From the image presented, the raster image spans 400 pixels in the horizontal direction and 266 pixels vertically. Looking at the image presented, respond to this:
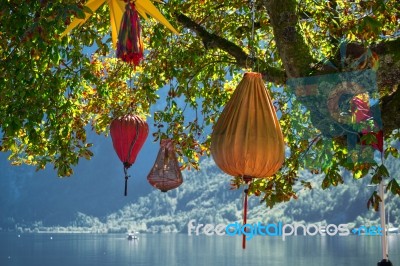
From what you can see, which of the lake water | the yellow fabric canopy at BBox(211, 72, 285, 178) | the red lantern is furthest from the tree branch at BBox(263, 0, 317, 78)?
the lake water

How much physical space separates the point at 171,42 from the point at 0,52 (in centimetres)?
160

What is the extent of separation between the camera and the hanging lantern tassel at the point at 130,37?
11.5 ft

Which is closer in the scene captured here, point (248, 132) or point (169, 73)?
point (248, 132)

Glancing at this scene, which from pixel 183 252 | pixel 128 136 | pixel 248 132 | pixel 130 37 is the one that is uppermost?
pixel 130 37

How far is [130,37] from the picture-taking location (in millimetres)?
3533

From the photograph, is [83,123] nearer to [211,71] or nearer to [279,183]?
[211,71]

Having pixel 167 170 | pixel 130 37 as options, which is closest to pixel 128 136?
pixel 167 170

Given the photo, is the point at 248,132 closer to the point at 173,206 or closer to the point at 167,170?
the point at 167,170

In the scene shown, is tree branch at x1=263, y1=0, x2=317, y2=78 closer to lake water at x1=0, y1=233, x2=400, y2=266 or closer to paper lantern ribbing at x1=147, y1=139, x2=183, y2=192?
paper lantern ribbing at x1=147, y1=139, x2=183, y2=192

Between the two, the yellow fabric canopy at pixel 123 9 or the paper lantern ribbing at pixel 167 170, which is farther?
the paper lantern ribbing at pixel 167 170

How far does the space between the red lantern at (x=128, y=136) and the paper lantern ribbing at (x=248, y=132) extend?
119 inches

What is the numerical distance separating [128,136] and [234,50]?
3.72 feet

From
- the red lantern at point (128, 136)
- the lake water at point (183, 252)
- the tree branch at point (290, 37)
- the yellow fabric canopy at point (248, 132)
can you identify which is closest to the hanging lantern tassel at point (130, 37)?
the yellow fabric canopy at point (248, 132)

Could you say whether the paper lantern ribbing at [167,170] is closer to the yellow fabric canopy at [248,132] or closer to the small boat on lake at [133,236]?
the yellow fabric canopy at [248,132]
